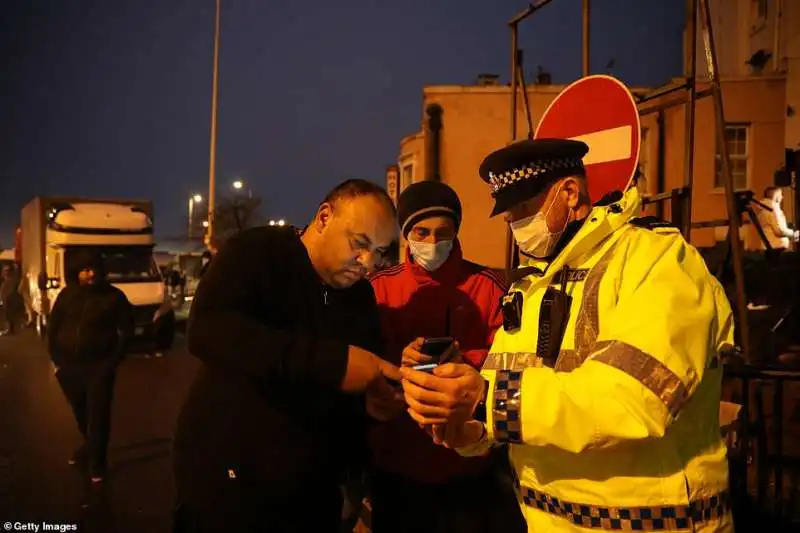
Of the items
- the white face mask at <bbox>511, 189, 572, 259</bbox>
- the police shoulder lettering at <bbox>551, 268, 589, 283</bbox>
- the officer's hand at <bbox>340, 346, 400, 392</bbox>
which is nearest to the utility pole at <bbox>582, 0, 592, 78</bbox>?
the white face mask at <bbox>511, 189, 572, 259</bbox>

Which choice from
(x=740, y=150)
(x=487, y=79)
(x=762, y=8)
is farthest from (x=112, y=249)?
(x=762, y=8)

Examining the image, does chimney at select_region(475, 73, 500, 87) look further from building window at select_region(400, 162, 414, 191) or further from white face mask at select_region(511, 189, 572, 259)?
white face mask at select_region(511, 189, 572, 259)

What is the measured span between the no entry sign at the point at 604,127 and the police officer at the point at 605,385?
4.57ft

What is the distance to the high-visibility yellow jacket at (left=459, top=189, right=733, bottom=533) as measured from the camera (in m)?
1.39

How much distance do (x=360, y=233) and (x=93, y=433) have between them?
16.3 ft

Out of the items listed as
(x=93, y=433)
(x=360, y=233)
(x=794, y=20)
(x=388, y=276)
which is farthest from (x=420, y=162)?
(x=360, y=233)

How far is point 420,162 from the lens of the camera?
58.9 ft

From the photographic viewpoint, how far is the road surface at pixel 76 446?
489 cm

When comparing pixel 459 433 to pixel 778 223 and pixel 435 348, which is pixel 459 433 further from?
pixel 778 223

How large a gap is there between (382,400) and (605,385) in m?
0.82

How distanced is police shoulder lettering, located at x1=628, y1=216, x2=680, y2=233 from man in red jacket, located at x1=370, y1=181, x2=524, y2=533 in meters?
1.09

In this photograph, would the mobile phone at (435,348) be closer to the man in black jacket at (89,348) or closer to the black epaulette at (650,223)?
the black epaulette at (650,223)

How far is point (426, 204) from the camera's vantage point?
3.21 m

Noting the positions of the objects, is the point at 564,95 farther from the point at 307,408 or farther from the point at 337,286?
the point at 307,408
